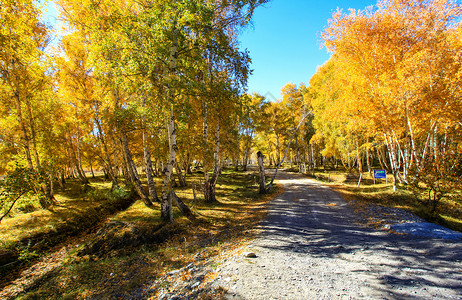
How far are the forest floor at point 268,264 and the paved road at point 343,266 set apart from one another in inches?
0.8

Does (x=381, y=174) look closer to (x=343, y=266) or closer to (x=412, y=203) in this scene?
(x=412, y=203)

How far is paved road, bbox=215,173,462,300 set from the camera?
12.4ft

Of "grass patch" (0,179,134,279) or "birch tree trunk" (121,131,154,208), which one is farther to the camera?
"birch tree trunk" (121,131,154,208)

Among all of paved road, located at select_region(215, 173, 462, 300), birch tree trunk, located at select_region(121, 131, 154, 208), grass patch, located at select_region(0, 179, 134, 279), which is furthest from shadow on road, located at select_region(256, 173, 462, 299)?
grass patch, located at select_region(0, 179, 134, 279)

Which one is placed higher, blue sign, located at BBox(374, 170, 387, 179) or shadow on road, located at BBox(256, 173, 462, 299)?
blue sign, located at BBox(374, 170, 387, 179)

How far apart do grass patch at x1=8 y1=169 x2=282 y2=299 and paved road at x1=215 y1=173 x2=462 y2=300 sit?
1.63 m

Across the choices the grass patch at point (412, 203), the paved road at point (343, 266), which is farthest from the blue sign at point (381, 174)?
A: the paved road at point (343, 266)

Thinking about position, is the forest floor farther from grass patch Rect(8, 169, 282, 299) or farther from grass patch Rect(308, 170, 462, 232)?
grass patch Rect(308, 170, 462, 232)

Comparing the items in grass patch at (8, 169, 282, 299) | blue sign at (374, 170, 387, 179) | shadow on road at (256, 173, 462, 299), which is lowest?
grass patch at (8, 169, 282, 299)

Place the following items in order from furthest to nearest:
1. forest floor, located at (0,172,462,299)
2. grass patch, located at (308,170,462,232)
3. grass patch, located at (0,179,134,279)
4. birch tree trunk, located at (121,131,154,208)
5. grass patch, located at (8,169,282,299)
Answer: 1. birch tree trunk, located at (121,131,154,208)
2. grass patch, located at (308,170,462,232)
3. grass patch, located at (0,179,134,279)
4. grass patch, located at (8,169,282,299)
5. forest floor, located at (0,172,462,299)

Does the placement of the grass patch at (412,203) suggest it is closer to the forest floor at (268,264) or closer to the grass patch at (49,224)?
the forest floor at (268,264)

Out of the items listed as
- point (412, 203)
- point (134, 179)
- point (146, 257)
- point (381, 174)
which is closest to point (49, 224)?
point (134, 179)

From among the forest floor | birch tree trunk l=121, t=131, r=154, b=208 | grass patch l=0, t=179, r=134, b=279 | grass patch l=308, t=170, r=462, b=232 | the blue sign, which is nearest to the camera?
the forest floor

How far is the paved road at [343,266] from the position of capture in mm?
3789
